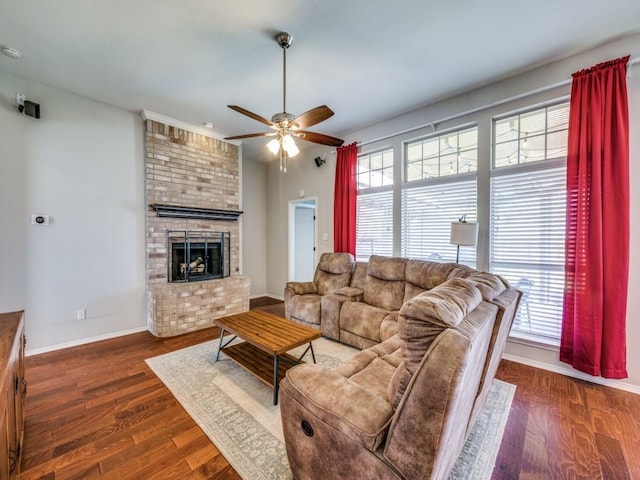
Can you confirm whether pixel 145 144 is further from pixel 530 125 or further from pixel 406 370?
pixel 530 125

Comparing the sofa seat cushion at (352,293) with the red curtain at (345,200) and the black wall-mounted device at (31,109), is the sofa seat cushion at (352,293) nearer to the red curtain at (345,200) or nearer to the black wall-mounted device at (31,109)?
the red curtain at (345,200)

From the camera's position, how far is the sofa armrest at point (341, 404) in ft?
3.44

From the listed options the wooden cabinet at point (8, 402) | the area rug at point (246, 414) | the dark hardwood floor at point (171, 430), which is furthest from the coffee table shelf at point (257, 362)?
the wooden cabinet at point (8, 402)

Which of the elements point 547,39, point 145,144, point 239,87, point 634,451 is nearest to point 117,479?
point 634,451

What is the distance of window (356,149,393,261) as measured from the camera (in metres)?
4.10

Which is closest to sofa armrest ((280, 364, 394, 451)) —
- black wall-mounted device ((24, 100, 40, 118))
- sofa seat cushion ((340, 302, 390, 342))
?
sofa seat cushion ((340, 302, 390, 342))

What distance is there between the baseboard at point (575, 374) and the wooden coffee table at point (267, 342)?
7.31 ft

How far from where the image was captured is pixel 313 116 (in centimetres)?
234

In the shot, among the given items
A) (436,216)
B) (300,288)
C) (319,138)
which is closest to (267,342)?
(300,288)

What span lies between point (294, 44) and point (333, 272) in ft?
9.25

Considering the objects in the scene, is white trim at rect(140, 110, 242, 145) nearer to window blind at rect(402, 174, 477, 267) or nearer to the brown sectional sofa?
window blind at rect(402, 174, 477, 267)

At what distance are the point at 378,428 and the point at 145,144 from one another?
4416 mm

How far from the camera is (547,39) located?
2.36 metres

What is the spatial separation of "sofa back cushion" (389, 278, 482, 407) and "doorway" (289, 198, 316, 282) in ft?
14.9
